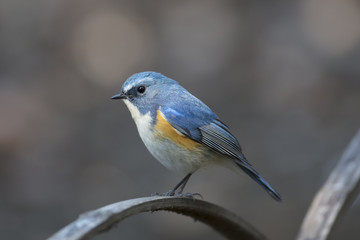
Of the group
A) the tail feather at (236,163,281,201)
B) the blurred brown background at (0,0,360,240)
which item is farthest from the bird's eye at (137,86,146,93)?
the blurred brown background at (0,0,360,240)

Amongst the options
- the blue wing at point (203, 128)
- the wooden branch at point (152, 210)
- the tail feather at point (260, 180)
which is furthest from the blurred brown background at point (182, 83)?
the wooden branch at point (152, 210)

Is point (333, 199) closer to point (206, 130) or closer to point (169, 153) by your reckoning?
point (169, 153)

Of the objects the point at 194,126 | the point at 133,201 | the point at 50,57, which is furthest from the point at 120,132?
the point at 133,201

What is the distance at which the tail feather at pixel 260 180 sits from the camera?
3.04m

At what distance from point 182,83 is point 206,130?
11.8ft

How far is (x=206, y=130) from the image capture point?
319cm

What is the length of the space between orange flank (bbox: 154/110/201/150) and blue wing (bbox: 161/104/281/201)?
0.02 m

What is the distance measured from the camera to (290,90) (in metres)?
6.70

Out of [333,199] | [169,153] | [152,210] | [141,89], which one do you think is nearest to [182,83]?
[141,89]

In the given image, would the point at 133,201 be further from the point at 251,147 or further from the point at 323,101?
the point at 323,101

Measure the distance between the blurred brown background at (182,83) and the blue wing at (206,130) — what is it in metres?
2.32

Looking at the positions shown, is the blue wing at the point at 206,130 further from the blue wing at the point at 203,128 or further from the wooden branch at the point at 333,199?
the wooden branch at the point at 333,199

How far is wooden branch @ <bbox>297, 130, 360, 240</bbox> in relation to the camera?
185cm

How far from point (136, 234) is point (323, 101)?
280cm
